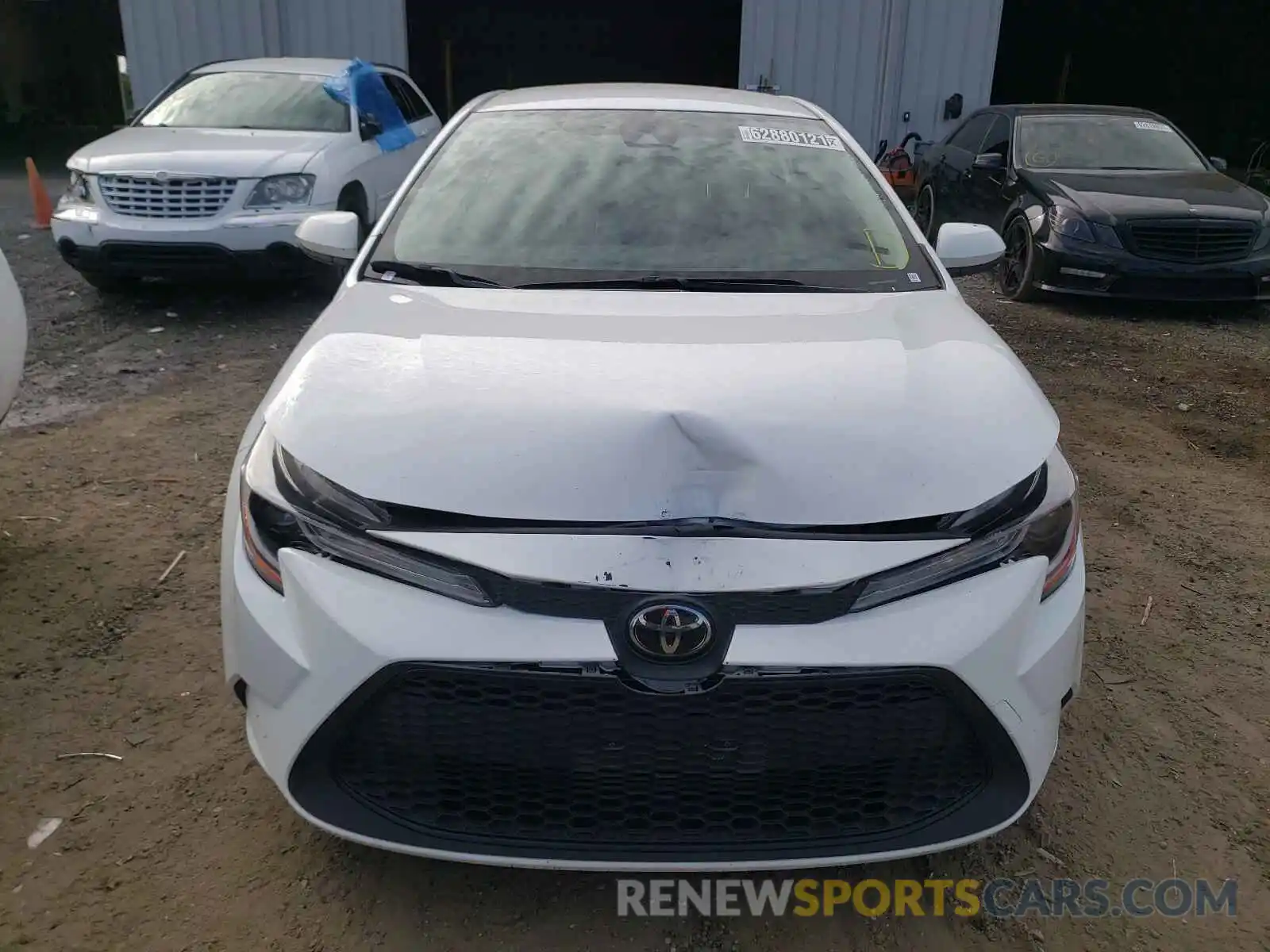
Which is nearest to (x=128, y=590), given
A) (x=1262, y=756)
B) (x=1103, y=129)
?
(x=1262, y=756)

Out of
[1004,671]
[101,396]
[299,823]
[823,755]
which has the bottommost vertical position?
[101,396]

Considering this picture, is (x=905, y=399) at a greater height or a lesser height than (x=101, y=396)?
greater

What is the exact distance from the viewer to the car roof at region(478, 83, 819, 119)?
3436 millimetres

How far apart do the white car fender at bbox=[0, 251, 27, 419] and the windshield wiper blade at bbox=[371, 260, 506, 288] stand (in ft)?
4.66

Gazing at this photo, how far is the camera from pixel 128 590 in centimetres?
338

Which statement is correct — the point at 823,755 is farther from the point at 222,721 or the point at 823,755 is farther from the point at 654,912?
the point at 222,721

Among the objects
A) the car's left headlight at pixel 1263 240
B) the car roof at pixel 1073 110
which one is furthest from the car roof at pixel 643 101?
the car roof at pixel 1073 110

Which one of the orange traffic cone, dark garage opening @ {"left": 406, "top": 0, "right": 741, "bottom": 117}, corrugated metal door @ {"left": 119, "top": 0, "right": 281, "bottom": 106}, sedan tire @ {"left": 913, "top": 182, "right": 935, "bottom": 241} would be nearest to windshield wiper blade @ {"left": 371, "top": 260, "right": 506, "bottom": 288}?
sedan tire @ {"left": 913, "top": 182, "right": 935, "bottom": 241}

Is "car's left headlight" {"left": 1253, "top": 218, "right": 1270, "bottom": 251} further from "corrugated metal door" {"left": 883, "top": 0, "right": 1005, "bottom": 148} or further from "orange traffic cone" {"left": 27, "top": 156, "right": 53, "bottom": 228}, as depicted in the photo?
"orange traffic cone" {"left": 27, "top": 156, "right": 53, "bottom": 228}

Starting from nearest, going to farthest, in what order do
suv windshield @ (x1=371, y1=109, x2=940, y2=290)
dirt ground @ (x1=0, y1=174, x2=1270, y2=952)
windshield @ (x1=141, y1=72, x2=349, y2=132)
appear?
1. dirt ground @ (x1=0, y1=174, x2=1270, y2=952)
2. suv windshield @ (x1=371, y1=109, x2=940, y2=290)
3. windshield @ (x1=141, y1=72, x2=349, y2=132)

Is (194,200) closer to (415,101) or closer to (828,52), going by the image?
(415,101)

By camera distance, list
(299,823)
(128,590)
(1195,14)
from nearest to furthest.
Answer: (299,823)
(128,590)
(1195,14)

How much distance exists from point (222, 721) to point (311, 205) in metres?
4.43

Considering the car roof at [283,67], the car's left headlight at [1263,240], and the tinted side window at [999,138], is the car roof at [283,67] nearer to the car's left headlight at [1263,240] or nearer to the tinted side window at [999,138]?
the tinted side window at [999,138]
